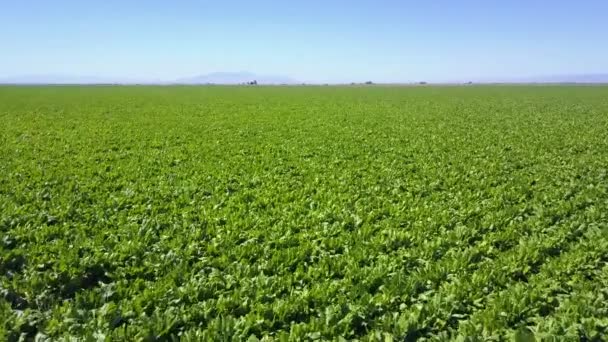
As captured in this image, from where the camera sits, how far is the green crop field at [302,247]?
14.8 ft

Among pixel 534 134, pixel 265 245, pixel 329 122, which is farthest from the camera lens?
pixel 329 122

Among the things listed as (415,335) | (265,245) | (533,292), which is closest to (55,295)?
(265,245)

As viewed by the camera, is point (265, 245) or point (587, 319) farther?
point (265, 245)

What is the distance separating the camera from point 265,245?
660cm

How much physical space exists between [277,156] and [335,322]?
1007 cm

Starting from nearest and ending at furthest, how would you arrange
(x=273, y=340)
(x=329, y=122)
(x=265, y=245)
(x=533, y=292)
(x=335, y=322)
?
1. (x=273, y=340)
2. (x=335, y=322)
3. (x=533, y=292)
4. (x=265, y=245)
5. (x=329, y=122)

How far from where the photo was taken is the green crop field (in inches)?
178

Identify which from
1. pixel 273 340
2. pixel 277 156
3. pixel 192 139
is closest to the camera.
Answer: pixel 273 340

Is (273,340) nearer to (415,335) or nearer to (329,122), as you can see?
(415,335)

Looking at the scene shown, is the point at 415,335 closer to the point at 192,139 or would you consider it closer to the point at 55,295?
the point at 55,295

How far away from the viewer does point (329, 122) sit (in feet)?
83.5

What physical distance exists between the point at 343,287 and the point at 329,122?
20.7 metres

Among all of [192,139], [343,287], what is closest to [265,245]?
[343,287]

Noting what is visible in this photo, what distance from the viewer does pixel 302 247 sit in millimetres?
6457
